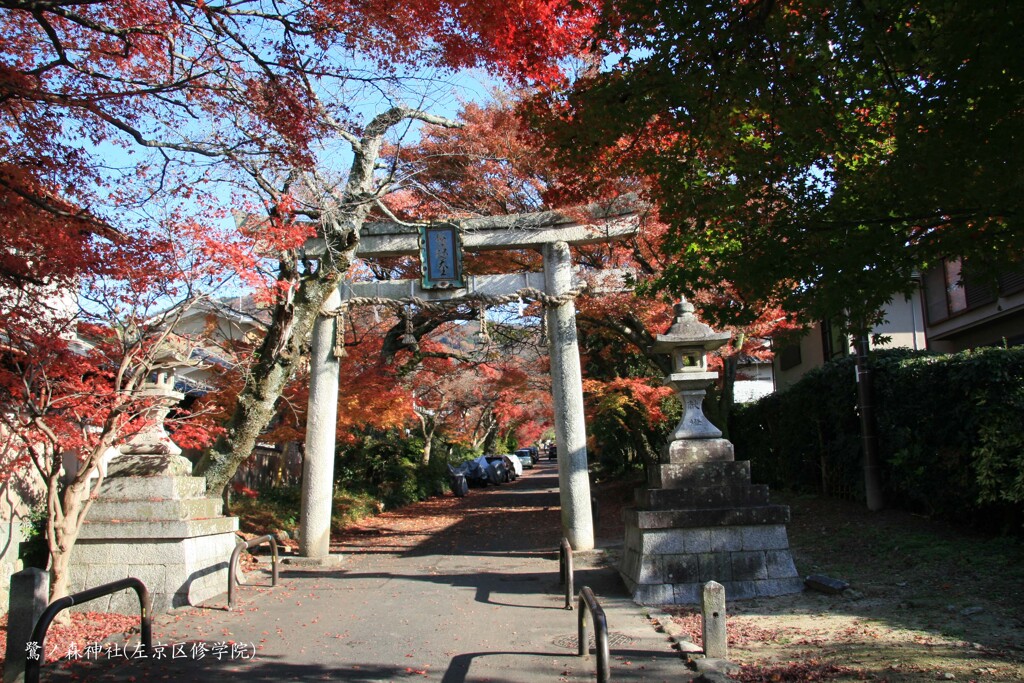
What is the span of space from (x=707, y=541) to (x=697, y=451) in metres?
1.16

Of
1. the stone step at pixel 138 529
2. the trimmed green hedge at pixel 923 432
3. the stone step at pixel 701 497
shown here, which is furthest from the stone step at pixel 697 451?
the stone step at pixel 138 529

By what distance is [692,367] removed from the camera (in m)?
10.2

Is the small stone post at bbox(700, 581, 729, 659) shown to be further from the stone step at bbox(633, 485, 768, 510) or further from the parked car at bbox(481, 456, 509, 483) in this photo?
the parked car at bbox(481, 456, 509, 483)

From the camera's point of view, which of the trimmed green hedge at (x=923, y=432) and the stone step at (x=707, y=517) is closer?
the stone step at (x=707, y=517)

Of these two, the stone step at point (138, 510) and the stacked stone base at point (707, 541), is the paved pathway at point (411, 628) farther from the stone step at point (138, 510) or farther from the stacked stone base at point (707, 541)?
the stone step at point (138, 510)

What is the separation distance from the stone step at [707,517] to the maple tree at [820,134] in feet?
11.7

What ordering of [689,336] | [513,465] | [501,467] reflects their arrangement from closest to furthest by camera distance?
[689,336] → [501,467] → [513,465]

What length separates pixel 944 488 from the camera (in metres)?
10.7

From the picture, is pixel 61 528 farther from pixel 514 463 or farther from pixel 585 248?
pixel 514 463

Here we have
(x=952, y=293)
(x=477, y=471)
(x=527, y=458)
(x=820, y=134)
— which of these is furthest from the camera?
(x=527, y=458)

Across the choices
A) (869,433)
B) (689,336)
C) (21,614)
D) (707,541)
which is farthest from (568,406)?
(21,614)

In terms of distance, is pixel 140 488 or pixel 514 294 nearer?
pixel 140 488

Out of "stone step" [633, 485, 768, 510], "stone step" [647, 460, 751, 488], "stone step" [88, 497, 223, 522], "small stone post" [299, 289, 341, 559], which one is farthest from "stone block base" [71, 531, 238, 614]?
"stone step" [647, 460, 751, 488]

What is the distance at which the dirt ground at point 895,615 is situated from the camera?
18.6 feet
